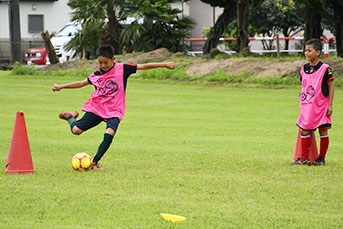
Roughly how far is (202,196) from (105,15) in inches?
879

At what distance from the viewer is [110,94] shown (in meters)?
8.25

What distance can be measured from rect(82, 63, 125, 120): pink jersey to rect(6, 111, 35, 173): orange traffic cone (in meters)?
0.92

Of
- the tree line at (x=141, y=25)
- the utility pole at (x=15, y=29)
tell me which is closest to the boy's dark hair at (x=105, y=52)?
the tree line at (x=141, y=25)

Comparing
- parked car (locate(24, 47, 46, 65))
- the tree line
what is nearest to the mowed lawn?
the tree line

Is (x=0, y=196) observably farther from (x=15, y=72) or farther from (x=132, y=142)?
(x=15, y=72)

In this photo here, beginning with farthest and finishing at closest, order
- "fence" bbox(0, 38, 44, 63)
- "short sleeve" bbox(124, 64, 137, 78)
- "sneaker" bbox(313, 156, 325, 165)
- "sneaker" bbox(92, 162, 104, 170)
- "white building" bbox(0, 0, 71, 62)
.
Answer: "white building" bbox(0, 0, 71, 62), "fence" bbox(0, 38, 44, 63), "sneaker" bbox(313, 156, 325, 165), "short sleeve" bbox(124, 64, 137, 78), "sneaker" bbox(92, 162, 104, 170)

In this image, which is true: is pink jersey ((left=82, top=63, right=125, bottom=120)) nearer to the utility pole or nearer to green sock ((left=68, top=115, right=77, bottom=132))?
green sock ((left=68, top=115, right=77, bottom=132))

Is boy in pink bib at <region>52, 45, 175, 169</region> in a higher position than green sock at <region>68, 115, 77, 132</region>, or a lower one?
higher

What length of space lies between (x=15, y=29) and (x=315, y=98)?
24773 mm

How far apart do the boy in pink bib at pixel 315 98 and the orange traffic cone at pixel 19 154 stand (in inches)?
129

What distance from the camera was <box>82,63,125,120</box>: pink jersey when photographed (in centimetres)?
824

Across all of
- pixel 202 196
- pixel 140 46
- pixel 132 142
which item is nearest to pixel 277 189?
pixel 202 196

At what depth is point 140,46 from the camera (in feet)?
92.9

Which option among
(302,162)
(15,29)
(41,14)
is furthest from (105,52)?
(41,14)
